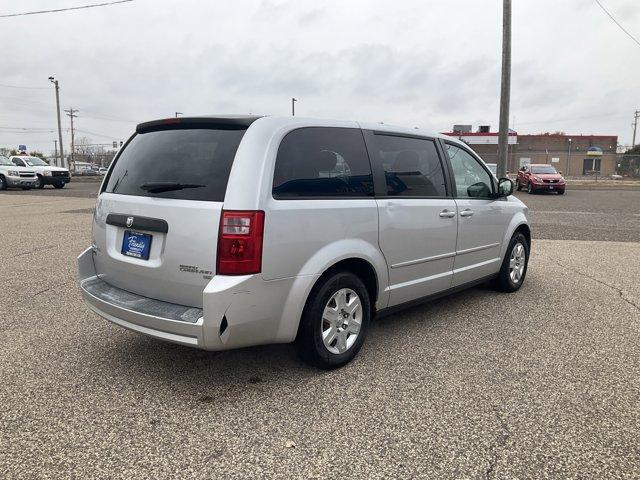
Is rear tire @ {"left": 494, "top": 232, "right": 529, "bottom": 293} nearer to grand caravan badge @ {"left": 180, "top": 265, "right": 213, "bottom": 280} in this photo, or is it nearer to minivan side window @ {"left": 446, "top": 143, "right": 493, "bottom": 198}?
minivan side window @ {"left": 446, "top": 143, "right": 493, "bottom": 198}

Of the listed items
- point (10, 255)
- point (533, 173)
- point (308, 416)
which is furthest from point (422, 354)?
point (533, 173)

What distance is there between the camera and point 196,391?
322 cm

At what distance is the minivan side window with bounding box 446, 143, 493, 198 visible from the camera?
475 centimetres

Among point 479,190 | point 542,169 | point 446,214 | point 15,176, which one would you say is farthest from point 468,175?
point 15,176

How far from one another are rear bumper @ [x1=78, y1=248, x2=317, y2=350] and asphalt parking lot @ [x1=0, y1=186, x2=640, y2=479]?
0.41m

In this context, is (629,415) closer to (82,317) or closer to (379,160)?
(379,160)

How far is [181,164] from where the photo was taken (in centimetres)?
328

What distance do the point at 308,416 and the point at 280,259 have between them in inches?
36.9

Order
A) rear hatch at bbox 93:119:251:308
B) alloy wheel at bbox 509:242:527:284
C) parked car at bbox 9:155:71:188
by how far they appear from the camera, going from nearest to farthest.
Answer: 1. rear hatch at bbox 93:119:251:308
2. alloy wheel at bbox 509:242:527:284
3. parked car at bbox 9:155:71:188

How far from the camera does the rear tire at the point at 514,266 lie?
5559 mm

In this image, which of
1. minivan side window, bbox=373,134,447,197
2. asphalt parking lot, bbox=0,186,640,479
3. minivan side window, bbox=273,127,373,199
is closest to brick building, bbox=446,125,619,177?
minivan side window, bbox=373,134,447,197

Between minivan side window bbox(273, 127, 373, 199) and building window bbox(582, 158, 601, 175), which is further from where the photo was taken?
building window bbox(582, 158, 601, 175)

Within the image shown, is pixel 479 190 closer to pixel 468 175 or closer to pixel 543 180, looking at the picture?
pixel 468 175

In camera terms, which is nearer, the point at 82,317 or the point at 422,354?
the point at 422,354
